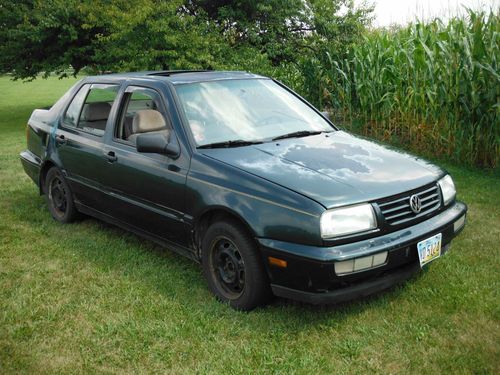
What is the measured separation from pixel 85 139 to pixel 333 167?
2530 mm

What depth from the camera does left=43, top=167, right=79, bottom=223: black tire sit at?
17.9 feet

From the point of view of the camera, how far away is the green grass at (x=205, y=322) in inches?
120

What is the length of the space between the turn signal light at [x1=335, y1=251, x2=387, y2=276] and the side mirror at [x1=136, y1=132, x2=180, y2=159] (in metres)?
1.51

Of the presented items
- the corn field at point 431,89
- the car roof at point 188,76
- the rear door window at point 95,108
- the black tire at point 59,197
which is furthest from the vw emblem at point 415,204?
the corn field at point 431,89

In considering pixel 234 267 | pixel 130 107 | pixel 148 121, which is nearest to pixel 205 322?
pixel 234 267

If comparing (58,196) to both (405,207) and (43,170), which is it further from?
(405,207)

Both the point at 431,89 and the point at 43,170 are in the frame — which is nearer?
the point at 43,170

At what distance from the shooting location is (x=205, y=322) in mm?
3479

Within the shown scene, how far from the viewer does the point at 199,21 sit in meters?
14.6

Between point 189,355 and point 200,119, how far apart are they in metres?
1.77

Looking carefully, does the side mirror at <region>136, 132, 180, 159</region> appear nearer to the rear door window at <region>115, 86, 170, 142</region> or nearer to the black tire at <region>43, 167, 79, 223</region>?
the rear door window at <region>115, 86, 170, 142</region>

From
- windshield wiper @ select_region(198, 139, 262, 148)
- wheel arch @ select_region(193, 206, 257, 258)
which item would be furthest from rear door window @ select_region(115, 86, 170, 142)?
wheel arch @ select_region(193, 206, 257, 258)

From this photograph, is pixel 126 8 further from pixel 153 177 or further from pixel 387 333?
pixel 387 333

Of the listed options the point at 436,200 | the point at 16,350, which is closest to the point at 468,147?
the point at 436,200
